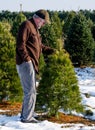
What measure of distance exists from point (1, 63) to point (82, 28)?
1254 centimetres

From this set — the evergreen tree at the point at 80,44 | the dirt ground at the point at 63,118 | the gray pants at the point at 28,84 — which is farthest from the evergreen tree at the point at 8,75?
the evergreen tree at the point at 80,44

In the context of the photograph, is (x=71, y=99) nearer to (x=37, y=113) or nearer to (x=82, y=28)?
(x=37, y=113)

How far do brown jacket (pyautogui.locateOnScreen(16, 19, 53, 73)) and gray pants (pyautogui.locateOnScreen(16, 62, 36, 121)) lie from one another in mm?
113

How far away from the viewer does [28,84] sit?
7.39 metres

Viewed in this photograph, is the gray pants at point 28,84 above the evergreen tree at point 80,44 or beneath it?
above

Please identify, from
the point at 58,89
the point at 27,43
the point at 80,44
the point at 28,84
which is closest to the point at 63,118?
the point at 58,89

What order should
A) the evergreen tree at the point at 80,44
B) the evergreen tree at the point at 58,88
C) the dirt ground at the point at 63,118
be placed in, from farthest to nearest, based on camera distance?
the evergreen tree at the point at 80,44, the evergreen tree at the point at 58,88, the dirt ground at the point at 63,118

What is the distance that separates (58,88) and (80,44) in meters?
13.9

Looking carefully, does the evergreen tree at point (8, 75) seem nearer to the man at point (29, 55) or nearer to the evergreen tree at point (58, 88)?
the evergreen tree at point (58, 88)

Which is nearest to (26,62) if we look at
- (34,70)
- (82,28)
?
(34,70)

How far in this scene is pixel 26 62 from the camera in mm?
7242

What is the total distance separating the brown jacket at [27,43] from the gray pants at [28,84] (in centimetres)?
11

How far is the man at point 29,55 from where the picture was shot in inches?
285

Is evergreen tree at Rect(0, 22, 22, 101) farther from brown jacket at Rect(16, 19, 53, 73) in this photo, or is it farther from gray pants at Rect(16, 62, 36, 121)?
brown jacket at Rect(16, 19, 53, 73)
